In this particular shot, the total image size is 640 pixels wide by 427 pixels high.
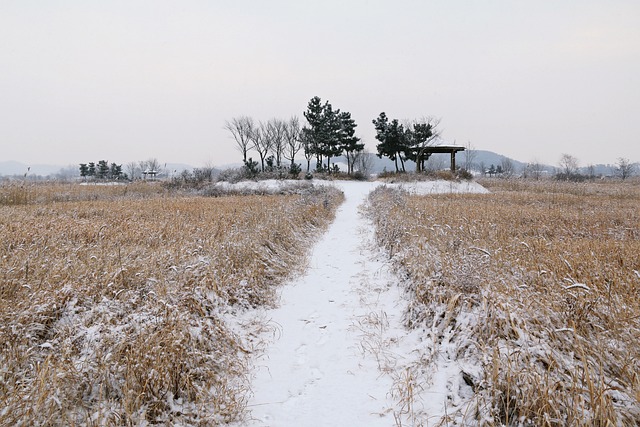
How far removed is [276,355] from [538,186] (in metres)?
30.9

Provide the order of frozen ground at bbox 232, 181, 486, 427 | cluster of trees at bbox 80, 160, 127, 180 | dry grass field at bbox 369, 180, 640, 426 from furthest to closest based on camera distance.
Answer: cluster of trees at bbox 80, 160, 127, 180
frozen ground at bbox 232, 181, 486, 427
dry grass field at bbox 369, 180, 640, 426

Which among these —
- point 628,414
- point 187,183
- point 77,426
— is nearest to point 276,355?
point 77,426

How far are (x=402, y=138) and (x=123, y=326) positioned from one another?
158 feet

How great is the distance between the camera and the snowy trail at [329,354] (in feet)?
9.25

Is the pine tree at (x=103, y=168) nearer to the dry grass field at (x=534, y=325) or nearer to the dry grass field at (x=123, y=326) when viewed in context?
the dry grass field at (x=123, y=326)

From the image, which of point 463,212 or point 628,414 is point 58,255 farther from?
point 463,212

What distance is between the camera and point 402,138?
153ft

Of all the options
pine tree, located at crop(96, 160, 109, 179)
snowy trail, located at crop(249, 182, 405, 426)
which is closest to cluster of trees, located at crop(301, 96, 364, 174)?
snowy trail, located at crop(249, 182, 405, 426)

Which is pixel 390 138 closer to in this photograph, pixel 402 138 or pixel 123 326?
pixel 402 138

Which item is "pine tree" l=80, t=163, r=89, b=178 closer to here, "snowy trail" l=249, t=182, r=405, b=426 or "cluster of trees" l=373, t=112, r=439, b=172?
"cluster of trees" l=373, t=112, r=439, b=172

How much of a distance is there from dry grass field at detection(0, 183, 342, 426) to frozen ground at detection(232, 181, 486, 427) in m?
0.37

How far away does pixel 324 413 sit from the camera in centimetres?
280

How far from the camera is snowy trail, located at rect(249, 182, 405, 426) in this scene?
2820 millimetres

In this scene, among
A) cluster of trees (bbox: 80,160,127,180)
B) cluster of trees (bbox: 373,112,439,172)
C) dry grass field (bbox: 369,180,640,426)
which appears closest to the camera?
dry grass field (bbox: 369,180,640,426)
